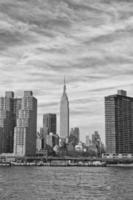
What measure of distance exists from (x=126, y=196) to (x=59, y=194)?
1764 centimetres

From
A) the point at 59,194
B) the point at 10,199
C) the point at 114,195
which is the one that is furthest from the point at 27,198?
the point at 114,195

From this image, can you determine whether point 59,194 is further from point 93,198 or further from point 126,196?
point 126,196

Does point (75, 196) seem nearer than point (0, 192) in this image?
Yes

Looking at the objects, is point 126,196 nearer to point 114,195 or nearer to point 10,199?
point 114,195

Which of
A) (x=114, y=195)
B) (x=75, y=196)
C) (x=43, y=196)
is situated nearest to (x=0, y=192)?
(x=43, y=196)

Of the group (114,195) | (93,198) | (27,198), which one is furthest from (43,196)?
(114,195)

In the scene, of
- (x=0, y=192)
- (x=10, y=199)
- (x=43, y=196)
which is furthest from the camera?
(x=0, y=192)

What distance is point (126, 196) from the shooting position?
92.9 meters

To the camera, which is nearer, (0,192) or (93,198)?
(93,198)

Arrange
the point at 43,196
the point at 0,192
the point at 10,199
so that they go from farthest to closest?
1. the point at 0,192
2. the point at 43,196
3. the point at 10,199

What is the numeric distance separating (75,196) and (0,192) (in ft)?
73.7

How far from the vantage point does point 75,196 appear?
92.0 metres

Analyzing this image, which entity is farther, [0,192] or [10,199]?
[0,192]

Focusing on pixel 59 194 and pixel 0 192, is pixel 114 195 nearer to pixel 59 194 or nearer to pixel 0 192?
pixel 59 194
